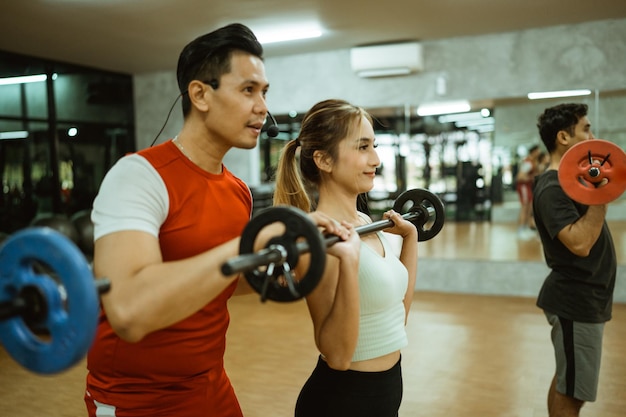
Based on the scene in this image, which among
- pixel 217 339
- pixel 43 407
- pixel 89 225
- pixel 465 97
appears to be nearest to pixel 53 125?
pixel 89 225

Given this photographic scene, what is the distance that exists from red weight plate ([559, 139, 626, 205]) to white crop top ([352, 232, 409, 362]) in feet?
3.04

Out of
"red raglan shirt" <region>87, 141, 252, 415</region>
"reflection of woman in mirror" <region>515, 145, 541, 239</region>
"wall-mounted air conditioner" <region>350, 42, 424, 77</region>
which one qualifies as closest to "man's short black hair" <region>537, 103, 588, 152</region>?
"red raglan shirt" <region>87, 141, 252, 415</region>

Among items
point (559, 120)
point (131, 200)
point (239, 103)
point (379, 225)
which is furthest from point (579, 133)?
point (131, 200)

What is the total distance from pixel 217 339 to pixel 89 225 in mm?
4706

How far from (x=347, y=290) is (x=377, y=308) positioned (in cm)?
18

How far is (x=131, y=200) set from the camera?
933 millimetres

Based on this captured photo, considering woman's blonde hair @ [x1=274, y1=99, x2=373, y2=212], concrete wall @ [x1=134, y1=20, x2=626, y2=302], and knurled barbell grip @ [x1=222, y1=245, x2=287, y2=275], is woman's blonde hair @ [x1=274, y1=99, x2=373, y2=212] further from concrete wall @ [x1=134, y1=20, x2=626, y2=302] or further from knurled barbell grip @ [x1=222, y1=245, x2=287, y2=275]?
concrete wall @ [x1=134, y1=20, x2=626, y2=302]

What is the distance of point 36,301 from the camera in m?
0.75

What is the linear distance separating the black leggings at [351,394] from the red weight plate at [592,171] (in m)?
1.04

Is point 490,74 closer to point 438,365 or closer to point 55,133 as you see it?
point 438,365

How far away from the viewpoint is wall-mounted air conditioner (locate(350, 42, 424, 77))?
16.9 ft

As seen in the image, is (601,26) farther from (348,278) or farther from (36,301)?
(36,301)

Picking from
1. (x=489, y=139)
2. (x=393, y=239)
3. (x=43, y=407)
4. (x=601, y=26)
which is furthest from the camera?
(x=393, y=239)

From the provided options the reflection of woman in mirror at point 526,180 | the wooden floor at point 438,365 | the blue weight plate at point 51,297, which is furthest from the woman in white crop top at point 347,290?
the reflection of woman in mirror at point 526,180
